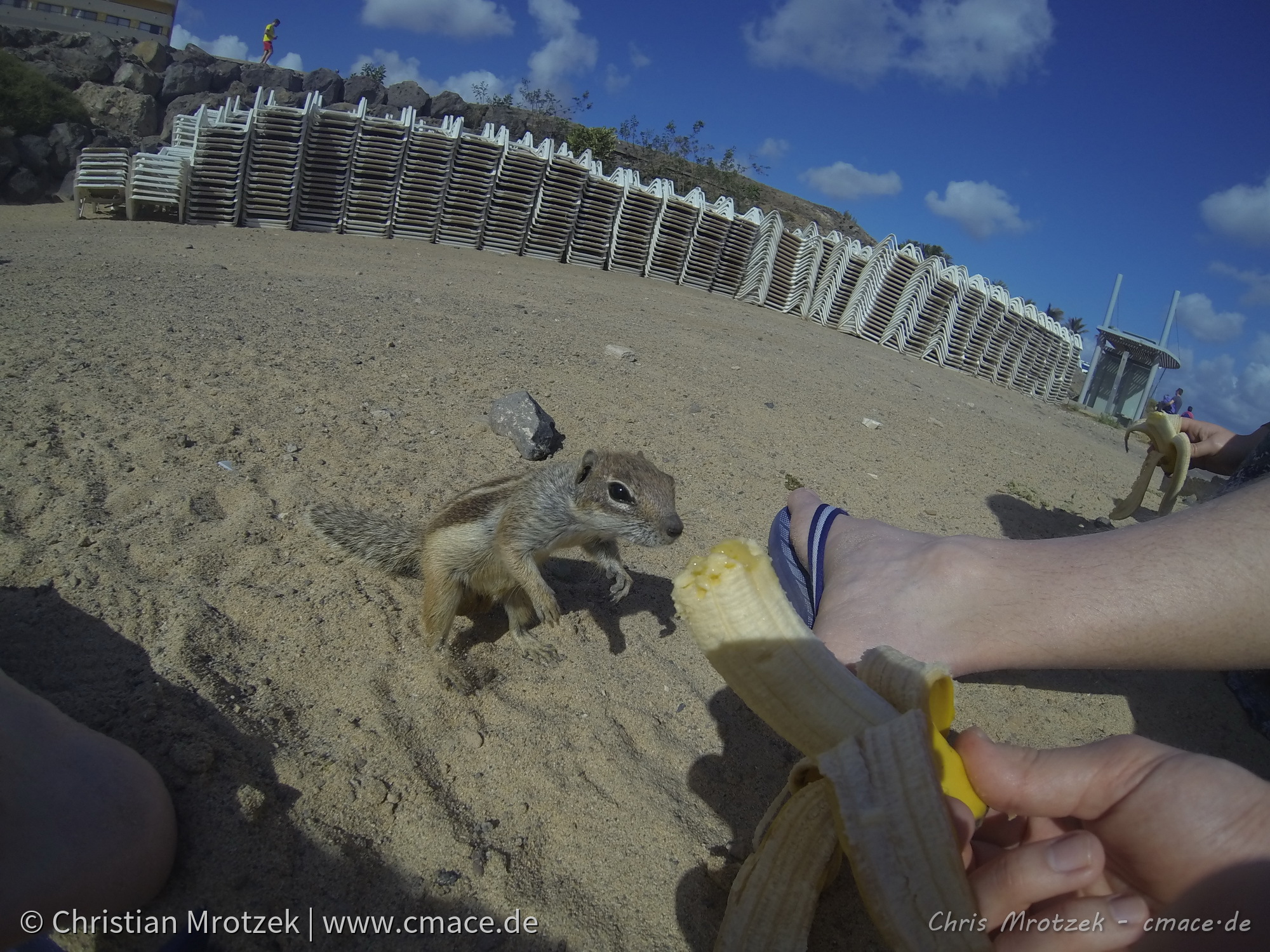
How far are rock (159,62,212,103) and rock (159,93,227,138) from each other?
44 centimetres

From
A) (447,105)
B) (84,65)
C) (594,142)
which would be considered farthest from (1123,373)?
(84,65)

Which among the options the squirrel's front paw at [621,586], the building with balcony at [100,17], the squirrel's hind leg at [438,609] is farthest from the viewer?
the building with balcony at [100,17]

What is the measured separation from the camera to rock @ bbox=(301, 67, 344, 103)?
32875 mm

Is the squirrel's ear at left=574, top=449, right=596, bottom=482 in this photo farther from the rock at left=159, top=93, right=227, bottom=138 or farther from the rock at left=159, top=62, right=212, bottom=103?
the rock at left=159, top=62, right=212, bottom=103

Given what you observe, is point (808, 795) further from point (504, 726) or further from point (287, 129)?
point (287, 129)

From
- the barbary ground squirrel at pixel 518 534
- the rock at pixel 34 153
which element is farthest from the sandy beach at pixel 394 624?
the rock at pixel 34 153

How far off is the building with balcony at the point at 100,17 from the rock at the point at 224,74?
377 cm

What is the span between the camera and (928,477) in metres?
5.36

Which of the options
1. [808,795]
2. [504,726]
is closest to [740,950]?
[808,795]

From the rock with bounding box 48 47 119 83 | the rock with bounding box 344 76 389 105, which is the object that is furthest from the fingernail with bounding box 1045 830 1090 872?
the rock with bounding box 344 76 389 105

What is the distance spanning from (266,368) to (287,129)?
389 inches

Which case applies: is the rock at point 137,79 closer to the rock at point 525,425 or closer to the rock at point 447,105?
the rock at point 447,105

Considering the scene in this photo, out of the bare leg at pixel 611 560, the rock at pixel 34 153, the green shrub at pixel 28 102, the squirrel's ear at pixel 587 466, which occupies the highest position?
the green shrub at pixel 28 102

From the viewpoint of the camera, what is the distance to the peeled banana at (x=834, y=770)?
1286 mm
